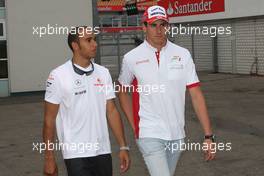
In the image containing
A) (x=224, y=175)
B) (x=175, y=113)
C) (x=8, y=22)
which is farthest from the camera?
(x=8, y=22)

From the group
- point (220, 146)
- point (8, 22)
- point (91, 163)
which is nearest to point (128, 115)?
point (91, 163)

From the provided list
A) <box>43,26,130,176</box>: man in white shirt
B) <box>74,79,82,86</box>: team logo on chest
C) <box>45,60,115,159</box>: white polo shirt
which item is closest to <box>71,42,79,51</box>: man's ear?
<box>43,26,130,176</box>: man in white shirt

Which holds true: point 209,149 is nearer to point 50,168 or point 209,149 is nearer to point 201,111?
point 201,111

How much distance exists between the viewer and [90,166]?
4.17 meters

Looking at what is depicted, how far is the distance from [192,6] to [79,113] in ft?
71.2

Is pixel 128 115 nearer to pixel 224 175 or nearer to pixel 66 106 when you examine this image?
pixel 66 106

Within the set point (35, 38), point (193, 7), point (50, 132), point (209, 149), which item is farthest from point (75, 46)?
point (193, 7)

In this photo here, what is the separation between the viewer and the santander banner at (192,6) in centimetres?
2330

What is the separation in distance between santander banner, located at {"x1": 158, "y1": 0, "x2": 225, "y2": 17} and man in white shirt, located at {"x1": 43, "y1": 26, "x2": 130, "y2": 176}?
19445 millimetres

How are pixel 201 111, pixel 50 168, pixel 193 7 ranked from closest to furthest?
pixel 50 168, pixel 201 111, pixel 193 7

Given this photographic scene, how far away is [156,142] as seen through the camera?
14.3ft

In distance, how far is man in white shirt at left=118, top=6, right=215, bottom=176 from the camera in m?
4.37

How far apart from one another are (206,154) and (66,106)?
1.24 m

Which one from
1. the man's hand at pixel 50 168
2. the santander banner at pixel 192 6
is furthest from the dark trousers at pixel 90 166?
the santander banner at pixel 192 6
